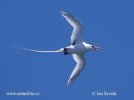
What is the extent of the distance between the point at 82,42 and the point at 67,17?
4.40 ft

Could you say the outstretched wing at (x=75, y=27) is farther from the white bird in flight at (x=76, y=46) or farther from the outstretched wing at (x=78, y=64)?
the outstretched wing at (x=78, y=64)

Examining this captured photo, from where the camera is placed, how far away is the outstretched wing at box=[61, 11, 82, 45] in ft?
83.6

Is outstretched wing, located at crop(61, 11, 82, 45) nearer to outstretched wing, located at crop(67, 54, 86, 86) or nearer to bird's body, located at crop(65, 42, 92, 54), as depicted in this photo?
bird's body, located at crop(65, 42, 92, 54)

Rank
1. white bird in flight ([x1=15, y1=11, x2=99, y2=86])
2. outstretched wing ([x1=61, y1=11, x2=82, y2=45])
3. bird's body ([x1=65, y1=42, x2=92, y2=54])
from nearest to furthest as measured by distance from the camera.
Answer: outstretched wing ([x1=61, y1=11, x2=82, y2=45]), white bird in flight ([x1=15, y1=11, x2=99, y2=86]), bird's body ([x1=65, y1=42, x2=92, y2=54])

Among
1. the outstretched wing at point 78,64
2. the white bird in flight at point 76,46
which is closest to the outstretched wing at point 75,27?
the white bird in flight at point 76,46

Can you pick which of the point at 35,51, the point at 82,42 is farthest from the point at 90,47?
the point at 35,51

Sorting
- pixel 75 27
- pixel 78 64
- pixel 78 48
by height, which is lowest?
pixel 78 48

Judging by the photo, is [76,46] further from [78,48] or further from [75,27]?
[75,27]

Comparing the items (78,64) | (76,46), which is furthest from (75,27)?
(78,64)

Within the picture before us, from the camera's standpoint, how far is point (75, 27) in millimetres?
26188

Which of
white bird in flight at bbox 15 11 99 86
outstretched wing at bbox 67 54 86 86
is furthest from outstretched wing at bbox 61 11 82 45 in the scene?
outstretched wing at bbox 67 54 86 86

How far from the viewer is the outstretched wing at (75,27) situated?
25469 millimetres

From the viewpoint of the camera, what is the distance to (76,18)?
25688mm

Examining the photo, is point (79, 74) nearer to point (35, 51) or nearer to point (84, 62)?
point (84, 62)
